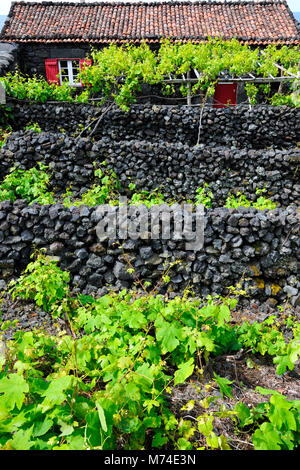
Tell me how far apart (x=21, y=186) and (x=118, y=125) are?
14.6 feet

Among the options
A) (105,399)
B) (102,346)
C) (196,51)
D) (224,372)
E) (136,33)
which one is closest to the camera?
(105,399)

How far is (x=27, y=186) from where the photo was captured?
798 centimetres

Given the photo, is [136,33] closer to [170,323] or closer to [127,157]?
[127,157]

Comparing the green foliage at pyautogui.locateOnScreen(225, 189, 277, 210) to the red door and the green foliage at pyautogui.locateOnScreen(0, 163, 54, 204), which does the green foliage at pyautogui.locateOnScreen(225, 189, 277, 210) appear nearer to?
the green foliage at pyautogui.locateOnScreen(0, 163, 54, 204)

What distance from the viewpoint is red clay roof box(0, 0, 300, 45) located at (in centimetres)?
1659

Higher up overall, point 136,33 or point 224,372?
point 136,33

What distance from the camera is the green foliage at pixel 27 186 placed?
24.7 feet

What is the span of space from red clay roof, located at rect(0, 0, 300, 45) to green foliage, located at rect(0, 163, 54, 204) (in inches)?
438

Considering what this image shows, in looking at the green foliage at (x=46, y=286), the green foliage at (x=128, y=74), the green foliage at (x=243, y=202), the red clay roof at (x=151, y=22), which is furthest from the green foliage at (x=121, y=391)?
the red clay roof at (x=151, y=22)

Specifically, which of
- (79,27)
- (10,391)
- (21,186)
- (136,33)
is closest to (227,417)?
(10,391)

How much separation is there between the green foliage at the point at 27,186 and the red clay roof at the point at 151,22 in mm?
11113

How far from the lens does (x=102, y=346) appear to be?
3.26m

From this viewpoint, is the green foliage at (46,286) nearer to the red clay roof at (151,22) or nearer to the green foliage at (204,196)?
the green foliage at (204,196)

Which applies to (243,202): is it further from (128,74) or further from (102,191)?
(128,74)
